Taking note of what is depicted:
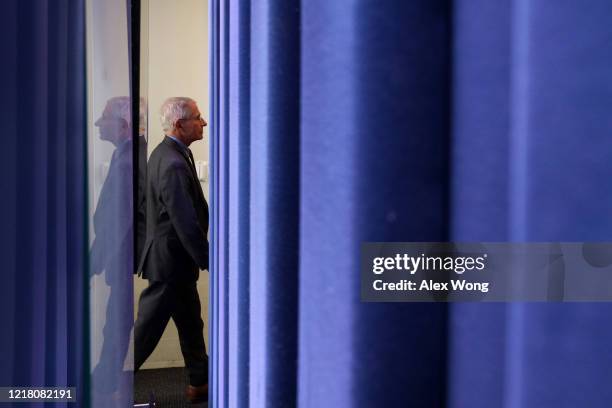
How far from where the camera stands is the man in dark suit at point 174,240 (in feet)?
7.58

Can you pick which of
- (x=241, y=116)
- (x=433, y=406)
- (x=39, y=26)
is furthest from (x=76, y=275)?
(x=433, y=406)

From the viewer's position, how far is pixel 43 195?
1.10 m

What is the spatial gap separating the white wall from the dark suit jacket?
91 cm

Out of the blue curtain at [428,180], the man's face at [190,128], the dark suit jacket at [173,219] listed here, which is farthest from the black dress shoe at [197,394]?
the blue curtain at [428,180]

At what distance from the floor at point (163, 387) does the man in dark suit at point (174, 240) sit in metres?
0.24

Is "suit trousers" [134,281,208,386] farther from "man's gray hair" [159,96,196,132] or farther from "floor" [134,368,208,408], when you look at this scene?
"man's gray hair" [159,96,196,132]

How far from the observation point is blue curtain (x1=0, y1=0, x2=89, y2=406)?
1.05 metres

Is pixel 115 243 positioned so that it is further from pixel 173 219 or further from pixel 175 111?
pixel 175 111

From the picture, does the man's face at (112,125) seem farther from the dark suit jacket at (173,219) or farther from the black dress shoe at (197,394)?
the black dress shoe at (197,394)

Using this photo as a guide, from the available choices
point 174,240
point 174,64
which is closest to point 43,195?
point 174,240

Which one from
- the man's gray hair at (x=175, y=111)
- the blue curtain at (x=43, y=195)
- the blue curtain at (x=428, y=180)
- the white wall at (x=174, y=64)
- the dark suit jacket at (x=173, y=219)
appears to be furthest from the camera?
the white wall at (x=174, y=64)

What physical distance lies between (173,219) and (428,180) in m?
2.10

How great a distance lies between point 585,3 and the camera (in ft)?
0.67

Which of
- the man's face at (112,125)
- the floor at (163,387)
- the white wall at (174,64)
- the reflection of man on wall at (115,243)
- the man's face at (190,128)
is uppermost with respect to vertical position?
the white wall at (174,64)
